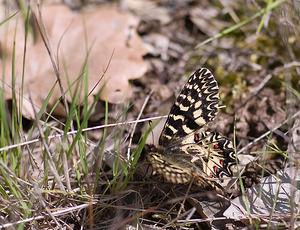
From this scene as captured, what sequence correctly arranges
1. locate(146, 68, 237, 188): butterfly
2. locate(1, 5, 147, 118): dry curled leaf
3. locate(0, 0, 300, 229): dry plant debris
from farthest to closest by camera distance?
1. locate(1, 5, 147, 118): dry curled leaf
2. locate(146, 68, 237, 188): butterfly
3. locate(0, 0, 300, 229): dry plant debris

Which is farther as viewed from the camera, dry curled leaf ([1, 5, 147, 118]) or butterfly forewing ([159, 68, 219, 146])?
dry curled leaf ([1, 5, 147, 118])

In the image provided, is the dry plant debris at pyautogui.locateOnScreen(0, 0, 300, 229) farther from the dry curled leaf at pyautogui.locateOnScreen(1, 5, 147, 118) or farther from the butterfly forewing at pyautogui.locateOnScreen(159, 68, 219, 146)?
the butterfly forewing at pyautogui.locateOnScreen(159, 68, 219, 146)

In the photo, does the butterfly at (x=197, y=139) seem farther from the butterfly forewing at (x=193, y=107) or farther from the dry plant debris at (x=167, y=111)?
the dry plant debris at (x=167, y=111)

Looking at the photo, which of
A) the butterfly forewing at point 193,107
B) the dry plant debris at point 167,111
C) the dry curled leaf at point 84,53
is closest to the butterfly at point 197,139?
the butterfly forewing at point 193,107

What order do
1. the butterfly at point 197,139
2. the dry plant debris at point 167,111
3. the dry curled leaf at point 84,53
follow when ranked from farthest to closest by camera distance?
the dry curled leaf at point 84,53 → the butterfly at point 197,139 → the dry plant debris at point 167,111

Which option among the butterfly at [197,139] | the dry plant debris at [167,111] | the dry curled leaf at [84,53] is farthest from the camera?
the dry curled leaf at [84,53]

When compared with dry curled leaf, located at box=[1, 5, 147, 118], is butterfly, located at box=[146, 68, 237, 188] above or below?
below

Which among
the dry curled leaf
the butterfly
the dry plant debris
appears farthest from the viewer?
the dry curled leaf

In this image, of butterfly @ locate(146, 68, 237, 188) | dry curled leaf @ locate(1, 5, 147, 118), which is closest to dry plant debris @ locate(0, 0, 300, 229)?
dry curled leaf @ locate(1, 5, 147, 118)
